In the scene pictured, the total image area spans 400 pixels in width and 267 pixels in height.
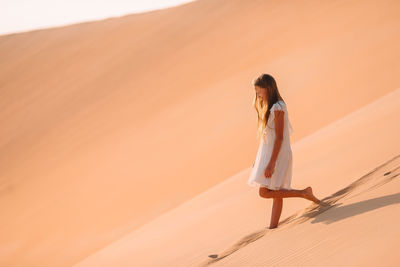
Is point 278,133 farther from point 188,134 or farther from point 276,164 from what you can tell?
point 188,134

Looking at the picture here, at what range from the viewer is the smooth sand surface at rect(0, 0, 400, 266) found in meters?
5.39

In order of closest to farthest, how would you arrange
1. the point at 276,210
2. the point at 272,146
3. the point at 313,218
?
the point at 313,218 < the point at 272,146 < the point at 276,210

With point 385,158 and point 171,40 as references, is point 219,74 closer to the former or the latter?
point 171,40

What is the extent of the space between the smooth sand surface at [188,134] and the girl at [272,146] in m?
0.48

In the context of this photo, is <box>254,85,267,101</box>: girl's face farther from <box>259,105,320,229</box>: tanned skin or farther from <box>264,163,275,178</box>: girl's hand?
<box>264,163,275,178</box>: girl's hand

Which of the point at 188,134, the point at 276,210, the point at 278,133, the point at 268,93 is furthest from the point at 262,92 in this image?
the point at 188,134

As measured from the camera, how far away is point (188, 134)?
36.5ft

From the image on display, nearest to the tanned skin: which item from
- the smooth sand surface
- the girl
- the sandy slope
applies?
the girl

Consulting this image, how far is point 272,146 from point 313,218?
59cm

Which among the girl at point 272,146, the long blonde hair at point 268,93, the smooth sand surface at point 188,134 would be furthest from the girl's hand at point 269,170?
the smooth sand surface at point 188,134

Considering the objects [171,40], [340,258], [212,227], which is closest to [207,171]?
[212,227]

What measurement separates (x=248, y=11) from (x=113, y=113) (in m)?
10.3

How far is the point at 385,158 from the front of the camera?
4.56 metres

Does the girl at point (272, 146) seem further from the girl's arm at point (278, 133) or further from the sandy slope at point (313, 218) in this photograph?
the sandy slope at point (313, 218)
